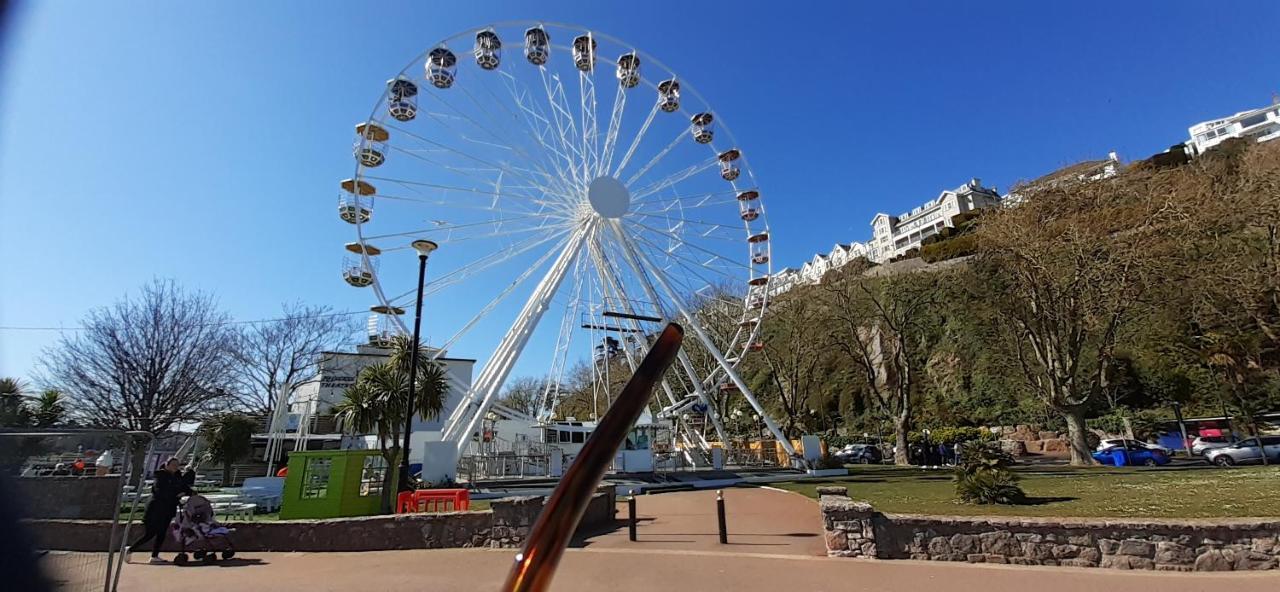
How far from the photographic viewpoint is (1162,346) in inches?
1326

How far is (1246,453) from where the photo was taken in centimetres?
2492

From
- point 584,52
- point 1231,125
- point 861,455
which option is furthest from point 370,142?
point 1231,125

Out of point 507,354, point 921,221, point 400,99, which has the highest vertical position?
point 921,221

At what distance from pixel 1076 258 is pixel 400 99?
2473cm

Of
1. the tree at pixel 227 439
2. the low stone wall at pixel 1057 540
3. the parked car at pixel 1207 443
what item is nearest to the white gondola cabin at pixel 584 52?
Result: the low stone wall at pixel 1057 540

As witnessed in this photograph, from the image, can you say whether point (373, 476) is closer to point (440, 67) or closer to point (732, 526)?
point (732, 526)

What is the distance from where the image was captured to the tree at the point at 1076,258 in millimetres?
21578

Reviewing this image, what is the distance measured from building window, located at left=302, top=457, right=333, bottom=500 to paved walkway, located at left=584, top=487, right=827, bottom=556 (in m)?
5.83

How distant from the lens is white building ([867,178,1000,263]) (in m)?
89.1

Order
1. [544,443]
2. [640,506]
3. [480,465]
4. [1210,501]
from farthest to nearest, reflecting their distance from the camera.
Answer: [544,443]
[480,465]
[640,506]
[1210,501]

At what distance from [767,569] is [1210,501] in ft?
26.1

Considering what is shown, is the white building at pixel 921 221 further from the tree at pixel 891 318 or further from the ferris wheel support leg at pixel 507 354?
the ferris wheel support leg at pixel 507 354

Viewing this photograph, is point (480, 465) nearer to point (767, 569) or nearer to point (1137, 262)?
point (767, 569)

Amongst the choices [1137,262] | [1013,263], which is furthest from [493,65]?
[1137,262]
